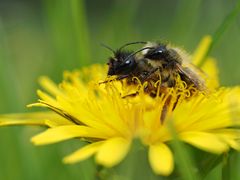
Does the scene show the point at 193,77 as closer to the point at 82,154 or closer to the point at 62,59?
the point at 82,154

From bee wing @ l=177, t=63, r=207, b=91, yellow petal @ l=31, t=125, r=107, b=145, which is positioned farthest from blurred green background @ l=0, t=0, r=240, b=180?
bee wing @ l=177, t=63, r=207, b=91

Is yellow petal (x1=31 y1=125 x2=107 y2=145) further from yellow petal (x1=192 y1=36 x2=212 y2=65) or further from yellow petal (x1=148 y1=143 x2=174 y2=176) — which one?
yellow petal (x1=192 y1=36 x2=212 y2=65)

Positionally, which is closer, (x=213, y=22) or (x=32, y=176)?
(x=32, y=176)

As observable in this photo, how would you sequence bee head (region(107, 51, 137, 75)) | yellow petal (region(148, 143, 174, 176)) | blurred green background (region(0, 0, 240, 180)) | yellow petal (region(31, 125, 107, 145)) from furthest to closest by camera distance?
1. blurred green background (region(0, 0, 240, 180))
2. bee head (region(107, 51, 137, 75))
3. yellow petal (region(31, 125, 107, 145))
4. yellow petal (region(148, 143, 174, 176))

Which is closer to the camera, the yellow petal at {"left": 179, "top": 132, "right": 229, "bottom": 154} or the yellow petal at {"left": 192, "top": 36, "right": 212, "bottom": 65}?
the yellow petal at {"left": 179, "top": 132, "right": 229, "bottom": 154}

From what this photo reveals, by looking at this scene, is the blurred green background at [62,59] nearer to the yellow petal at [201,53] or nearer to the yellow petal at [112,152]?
the yellow petal at [201,53]

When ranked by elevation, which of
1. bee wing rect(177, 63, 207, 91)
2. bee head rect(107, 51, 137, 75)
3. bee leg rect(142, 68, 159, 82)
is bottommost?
bee wing rect(177, 63, 207, 91)

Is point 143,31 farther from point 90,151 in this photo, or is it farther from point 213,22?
point 90,151

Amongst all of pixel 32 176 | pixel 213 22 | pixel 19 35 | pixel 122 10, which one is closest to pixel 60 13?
pixel 122 10
